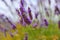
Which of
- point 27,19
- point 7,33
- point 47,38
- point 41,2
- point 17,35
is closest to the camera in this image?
point 27,19

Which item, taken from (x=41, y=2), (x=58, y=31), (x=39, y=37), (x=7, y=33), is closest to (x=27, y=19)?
(x=39, y=37)

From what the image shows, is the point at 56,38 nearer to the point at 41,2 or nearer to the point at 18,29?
the point at 18,29

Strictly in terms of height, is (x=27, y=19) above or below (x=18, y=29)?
above

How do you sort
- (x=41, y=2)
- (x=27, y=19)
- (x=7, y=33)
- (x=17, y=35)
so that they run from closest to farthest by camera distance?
(x=27, y=19)
(x=17, y=35)
(x=7, y=33)
(x=41, y=2)

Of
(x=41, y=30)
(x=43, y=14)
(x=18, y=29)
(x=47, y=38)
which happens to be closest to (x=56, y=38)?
(x=47, y=38)

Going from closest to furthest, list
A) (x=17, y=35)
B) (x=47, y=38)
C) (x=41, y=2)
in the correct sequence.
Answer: (x=47, y=38)
(x=17, y=35)
(x=41, y=2)

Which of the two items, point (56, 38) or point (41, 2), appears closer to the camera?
point (56, 38)

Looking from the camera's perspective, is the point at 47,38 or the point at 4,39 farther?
the point at 4,39

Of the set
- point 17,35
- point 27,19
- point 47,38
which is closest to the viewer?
point 27,19

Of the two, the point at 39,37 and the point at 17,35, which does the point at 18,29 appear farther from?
the point at 39,37

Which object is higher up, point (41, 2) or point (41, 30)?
point (41, 2)
